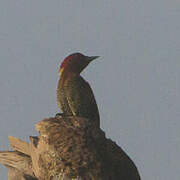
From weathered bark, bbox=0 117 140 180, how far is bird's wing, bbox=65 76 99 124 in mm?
582

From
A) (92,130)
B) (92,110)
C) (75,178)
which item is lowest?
(75,178)

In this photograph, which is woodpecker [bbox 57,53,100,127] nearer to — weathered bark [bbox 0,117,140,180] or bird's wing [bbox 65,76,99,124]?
bird's wing [bbox 65,76,99,124]

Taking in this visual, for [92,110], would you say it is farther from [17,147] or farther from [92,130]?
[17,147]

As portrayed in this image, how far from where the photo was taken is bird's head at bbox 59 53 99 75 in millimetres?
8383

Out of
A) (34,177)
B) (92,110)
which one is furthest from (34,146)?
(92,110)

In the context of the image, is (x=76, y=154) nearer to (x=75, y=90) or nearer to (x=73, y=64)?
(x=75, y=90)

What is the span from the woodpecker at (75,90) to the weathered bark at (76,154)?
0.58m

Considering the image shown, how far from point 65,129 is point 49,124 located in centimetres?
33

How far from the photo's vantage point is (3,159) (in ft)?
30.5

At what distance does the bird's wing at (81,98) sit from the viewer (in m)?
8.39

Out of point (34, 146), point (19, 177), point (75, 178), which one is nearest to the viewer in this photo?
point (75, 178)

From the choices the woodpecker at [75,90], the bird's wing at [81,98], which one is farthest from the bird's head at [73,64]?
the bird's wing at [81,98]

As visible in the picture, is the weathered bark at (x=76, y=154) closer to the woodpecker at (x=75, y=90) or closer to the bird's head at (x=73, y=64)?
the woodpecker at (x=75, y=90)

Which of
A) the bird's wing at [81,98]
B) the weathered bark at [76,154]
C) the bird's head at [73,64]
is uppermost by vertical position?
the bird's head at [73,64]
